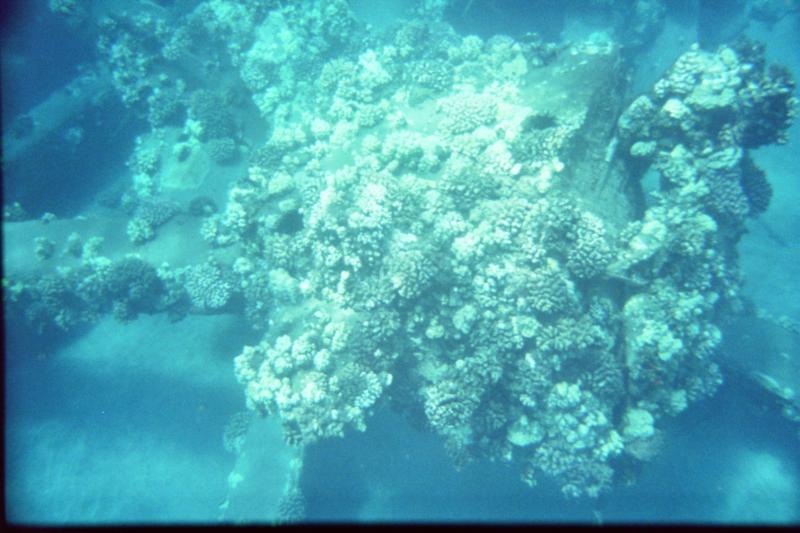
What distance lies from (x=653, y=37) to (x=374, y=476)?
17006 millimetres

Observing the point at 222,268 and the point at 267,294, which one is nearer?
the point at 267,294

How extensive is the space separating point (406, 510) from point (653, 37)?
17199 millimetres

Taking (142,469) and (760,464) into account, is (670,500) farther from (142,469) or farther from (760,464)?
(142,469)

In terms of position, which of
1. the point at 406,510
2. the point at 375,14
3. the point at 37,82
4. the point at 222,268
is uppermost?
the point at 375,14

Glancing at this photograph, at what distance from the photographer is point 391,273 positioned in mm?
7828

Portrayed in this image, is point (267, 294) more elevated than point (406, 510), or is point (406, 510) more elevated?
point (267, 294)

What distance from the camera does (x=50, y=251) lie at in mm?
11625

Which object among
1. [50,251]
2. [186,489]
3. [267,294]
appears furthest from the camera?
[50,251]

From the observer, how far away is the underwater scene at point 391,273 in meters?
7.82

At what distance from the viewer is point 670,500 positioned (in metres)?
10.0

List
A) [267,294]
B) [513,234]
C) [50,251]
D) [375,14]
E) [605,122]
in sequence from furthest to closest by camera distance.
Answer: [375,14] → [50,251] → [267,294] → [605,122] → [513,234]

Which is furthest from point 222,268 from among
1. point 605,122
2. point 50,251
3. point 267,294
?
point 605,122

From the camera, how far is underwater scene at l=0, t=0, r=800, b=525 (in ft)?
25.7

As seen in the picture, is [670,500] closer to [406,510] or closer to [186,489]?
[406,510]
